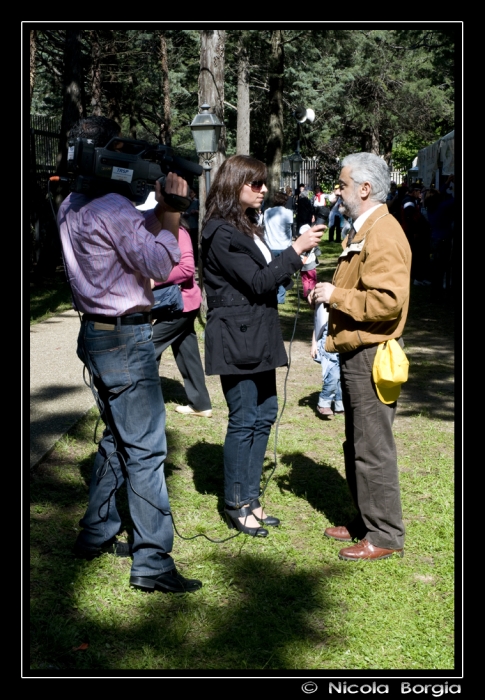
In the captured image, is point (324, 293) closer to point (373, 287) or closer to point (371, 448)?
point (373, 287)

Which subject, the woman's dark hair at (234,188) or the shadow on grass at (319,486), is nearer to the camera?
the woman's dark hair at (234,188)

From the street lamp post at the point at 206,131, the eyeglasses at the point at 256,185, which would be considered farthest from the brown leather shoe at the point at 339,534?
the street lamp post at the point at 206,131

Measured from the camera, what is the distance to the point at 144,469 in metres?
3.51

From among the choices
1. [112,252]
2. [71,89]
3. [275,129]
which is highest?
[275,129]

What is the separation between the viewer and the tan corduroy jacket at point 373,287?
11.8ft

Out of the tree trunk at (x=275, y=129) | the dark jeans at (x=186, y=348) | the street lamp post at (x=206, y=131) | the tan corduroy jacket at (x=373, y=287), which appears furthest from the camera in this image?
the tree trunk at (x=275, y=129)

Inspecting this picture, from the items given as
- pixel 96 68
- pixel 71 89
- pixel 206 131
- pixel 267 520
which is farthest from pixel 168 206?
pixel 96 68

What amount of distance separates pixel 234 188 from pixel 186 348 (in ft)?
8.50

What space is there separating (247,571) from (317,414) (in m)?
3.04

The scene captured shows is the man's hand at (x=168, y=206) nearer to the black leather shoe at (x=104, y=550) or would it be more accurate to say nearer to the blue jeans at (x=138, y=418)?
the blue jeans at (x=138, y=418)

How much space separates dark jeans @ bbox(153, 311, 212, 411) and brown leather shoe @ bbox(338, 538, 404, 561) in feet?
8.46

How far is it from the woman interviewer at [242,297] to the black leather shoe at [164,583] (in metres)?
0.73

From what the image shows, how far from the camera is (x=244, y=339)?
4000 mm

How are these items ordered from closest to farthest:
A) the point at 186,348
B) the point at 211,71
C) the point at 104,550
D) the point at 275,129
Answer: the point at 104,550 → the point at 186,348 → the point at 211,71 → the point at 275,129
